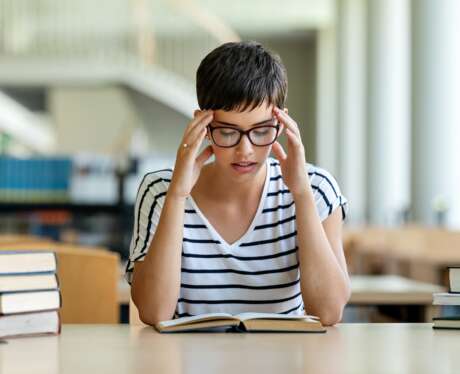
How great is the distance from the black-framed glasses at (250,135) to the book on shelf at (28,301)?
38 cm

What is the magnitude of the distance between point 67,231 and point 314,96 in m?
9.51

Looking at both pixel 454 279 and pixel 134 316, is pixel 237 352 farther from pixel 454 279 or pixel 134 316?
pixel 134 316

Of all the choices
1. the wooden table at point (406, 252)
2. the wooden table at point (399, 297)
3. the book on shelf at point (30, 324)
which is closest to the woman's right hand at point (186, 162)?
the book on shelf at point (30, 324)

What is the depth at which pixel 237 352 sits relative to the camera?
1.34 m

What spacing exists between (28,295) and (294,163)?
1.72 feet

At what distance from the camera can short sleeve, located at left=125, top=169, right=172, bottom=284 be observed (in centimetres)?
185

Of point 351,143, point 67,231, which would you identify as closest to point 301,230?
point 67,231

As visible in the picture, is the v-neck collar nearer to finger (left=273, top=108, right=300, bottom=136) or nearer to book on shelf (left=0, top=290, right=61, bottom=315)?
finger (left=273, top=108, right=300, bottom=136)

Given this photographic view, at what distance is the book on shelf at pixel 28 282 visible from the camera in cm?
149

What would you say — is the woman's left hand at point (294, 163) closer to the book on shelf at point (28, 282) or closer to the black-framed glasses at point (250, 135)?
the black-framed glasses at point (250, 135)

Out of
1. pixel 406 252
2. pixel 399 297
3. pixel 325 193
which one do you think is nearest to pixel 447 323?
pixel 325 193

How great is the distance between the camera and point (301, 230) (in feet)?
5.74

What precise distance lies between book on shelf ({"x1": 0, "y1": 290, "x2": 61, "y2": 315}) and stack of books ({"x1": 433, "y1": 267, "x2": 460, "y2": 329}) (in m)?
0.59

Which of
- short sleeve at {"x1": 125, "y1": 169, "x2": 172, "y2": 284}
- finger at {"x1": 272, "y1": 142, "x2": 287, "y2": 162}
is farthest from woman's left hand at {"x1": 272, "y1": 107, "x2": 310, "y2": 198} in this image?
short sleeve at {"x1": 125, "y1": 169, "x2": 172, "y2": 284}
